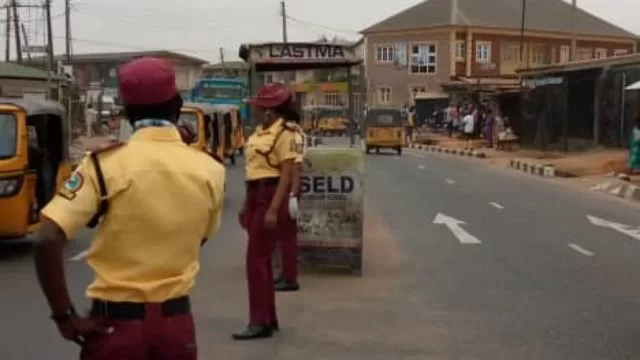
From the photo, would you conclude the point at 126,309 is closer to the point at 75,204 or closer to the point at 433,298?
the point at 75,204

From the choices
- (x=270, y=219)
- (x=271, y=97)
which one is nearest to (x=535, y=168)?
(x=271, y=97)

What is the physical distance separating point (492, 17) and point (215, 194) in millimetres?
86862

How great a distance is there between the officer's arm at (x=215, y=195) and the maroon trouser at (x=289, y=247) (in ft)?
19.2

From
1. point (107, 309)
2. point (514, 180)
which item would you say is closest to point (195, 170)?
point (107, 309)

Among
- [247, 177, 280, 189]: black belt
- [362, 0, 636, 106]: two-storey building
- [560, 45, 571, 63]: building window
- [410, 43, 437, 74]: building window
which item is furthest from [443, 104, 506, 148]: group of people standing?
[247, 177, 280, 189]: black belt

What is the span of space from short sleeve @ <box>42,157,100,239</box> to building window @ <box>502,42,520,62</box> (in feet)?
290

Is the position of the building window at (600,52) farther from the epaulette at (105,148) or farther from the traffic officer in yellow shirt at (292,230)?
the epaulette at (105,148)

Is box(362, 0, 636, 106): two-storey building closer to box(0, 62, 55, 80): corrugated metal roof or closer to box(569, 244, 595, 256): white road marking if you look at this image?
box(0, 62, 55, 80): corrugated metal roof

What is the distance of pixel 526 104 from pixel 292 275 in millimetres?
37669

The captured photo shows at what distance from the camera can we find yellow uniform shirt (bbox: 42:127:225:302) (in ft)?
12.5

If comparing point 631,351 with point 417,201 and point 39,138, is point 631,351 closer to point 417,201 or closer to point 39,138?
point 39,138

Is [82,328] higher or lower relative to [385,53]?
lower

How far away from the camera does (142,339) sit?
381cm

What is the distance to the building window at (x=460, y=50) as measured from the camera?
284 ft
